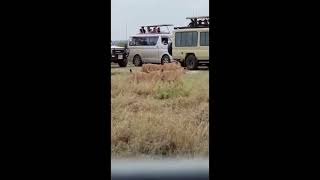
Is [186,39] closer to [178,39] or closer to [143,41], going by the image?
[178,39]

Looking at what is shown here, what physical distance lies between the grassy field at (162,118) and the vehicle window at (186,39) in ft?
1.37

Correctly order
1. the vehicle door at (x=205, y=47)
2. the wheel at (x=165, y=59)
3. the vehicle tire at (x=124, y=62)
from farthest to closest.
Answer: the wheel at (x=165, y=59) → the vehicle tire at (x=124, y=62) → the vehicle door at (x=205, y=47)

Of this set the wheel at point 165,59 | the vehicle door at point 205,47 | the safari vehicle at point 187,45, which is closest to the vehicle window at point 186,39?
the safari vehicle at point 187,45

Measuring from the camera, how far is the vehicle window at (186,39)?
3.56m

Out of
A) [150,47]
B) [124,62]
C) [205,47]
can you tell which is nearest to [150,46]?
[150,47]

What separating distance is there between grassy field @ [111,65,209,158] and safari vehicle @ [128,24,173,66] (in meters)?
0.22

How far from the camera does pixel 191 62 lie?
3.29m

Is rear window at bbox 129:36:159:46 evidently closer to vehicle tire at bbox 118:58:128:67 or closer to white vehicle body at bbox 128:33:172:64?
white vehicle body at bbox 128:33:172:64

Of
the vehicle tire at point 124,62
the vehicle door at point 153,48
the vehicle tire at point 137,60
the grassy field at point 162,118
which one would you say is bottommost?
the grassy field at point 162,118

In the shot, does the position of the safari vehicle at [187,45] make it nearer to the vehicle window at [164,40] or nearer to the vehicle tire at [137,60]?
the vehicle window at [164,40]
